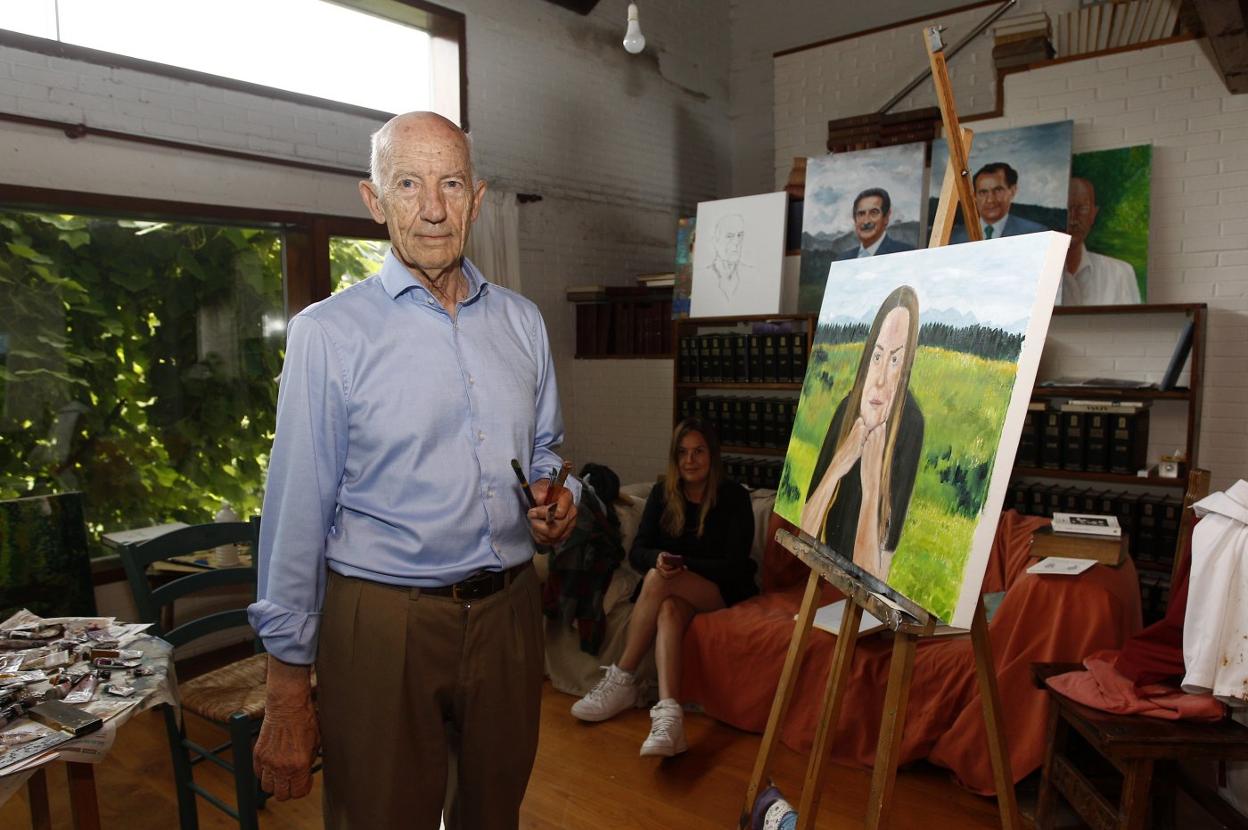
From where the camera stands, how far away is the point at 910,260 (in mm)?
1935

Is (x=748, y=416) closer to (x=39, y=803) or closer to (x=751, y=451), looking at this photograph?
(x=751, y=451)

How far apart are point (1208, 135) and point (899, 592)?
3280 millimetres

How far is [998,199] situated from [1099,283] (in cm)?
59

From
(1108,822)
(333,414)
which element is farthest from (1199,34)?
(333,414)

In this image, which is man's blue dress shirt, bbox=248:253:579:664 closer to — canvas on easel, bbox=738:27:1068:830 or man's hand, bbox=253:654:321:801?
man's hand, bbox=253:654:321:801

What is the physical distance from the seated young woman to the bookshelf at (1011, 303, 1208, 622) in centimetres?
156

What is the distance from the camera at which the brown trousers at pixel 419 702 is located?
131 centimetres

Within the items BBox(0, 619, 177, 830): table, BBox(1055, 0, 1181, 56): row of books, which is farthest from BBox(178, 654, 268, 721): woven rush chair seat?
BBox(1055, 0, 1181, 56): row of books

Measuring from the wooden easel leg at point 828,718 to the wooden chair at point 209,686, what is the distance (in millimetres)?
1292

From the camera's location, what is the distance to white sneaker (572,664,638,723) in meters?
3.07

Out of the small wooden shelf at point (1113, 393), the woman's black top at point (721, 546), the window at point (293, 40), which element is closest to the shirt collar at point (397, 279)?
the woman's black top at point (721, 546)

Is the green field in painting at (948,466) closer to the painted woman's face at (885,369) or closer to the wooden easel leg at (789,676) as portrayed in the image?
the painted woman's face at (885,369)

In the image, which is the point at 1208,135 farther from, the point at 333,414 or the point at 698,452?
the point at 333,414

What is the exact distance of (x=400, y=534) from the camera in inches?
52.1
